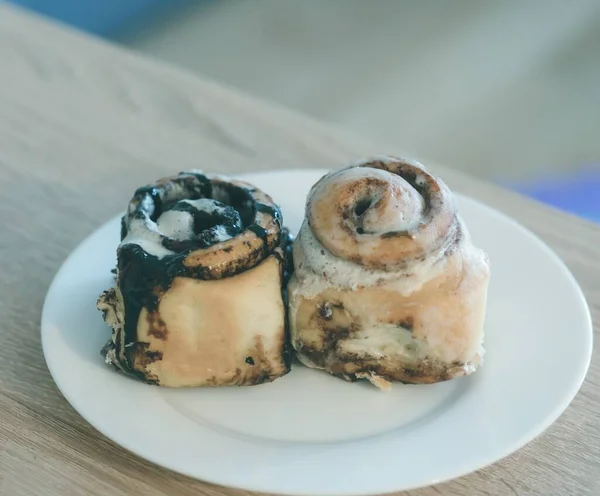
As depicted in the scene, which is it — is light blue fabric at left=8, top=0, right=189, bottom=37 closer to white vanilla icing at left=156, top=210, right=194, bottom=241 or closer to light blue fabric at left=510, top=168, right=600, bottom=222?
light blue fabric at left=510, top=168, right=600, bottom=222

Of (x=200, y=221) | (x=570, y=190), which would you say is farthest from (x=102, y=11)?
(x=200, y=221)

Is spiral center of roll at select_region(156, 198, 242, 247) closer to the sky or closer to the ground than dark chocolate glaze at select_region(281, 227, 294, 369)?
closer to the sky

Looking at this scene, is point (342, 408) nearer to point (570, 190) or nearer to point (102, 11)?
point (570, 190)

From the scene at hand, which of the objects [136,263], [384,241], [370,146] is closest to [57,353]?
[136,263]

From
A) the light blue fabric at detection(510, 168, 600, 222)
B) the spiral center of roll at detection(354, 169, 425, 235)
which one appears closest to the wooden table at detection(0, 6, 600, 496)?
the spiral center of roll at detection(354, 169, 425, 235)

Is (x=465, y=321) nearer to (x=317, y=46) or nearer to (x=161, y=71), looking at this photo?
(x=161, y=71)

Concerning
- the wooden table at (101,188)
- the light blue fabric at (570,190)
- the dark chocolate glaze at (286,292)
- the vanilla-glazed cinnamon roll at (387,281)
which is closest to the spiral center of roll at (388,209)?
the vanilla-glazed cinnamon roll at (387,281)
